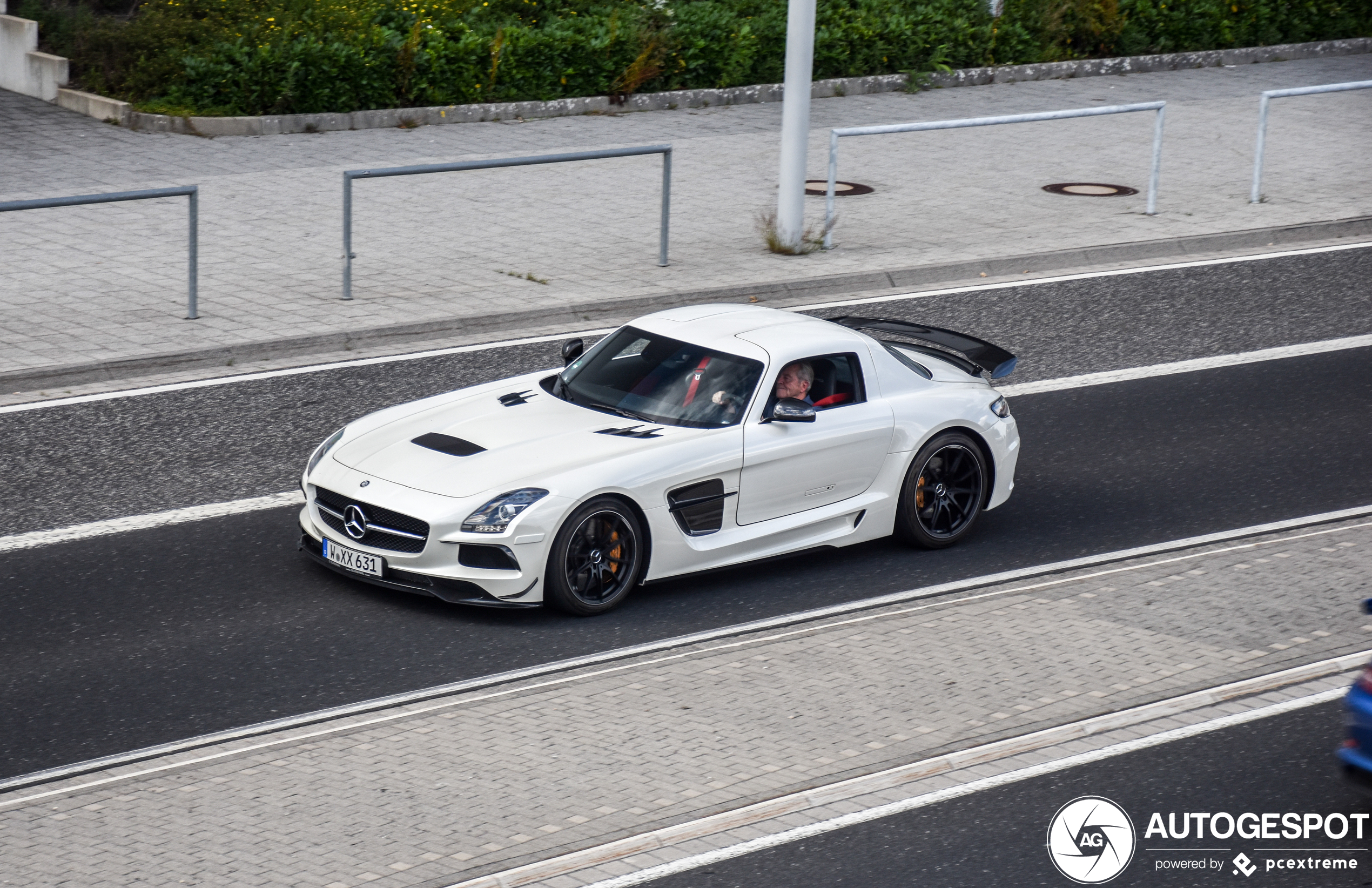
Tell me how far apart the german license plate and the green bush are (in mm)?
13270

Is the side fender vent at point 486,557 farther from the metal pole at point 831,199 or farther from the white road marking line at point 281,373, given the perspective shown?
the metal pole at point 831,199

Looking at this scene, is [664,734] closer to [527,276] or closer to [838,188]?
[527,276]

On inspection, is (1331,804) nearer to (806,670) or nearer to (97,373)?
(806,670)

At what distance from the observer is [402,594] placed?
886 centimetres

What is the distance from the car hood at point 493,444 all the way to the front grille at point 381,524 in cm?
18

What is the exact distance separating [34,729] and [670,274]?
29.9 ft

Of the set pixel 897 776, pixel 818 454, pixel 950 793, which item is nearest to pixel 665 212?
pixel 818 454

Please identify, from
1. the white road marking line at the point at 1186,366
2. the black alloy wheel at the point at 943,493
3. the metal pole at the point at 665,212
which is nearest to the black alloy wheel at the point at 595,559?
the black alloy wheel at the point at 943,493

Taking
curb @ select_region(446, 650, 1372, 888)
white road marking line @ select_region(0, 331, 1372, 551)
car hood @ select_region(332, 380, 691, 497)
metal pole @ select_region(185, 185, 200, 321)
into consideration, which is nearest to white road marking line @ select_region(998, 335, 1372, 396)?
white road marking line @ select_region(0, 331, 1372, 551)

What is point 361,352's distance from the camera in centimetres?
1324

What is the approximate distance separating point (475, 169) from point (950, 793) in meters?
9.55

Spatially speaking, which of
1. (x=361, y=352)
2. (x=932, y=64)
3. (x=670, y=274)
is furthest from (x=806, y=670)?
(x=932, y=64)

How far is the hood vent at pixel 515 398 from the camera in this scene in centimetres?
963

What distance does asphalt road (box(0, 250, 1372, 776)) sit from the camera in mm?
7746
